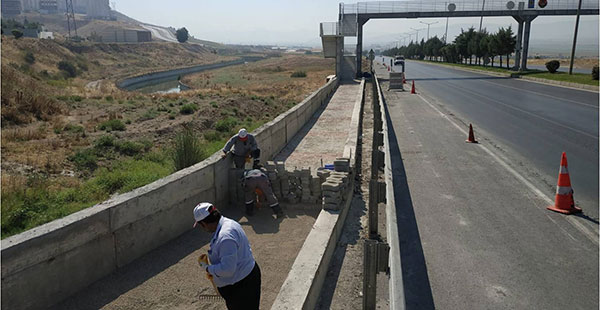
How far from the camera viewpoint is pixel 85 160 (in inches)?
509

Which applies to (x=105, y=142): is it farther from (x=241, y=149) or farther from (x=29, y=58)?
(x=29, y=58)

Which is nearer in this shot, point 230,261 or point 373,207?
point 230,261

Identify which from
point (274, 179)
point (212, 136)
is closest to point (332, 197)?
point (274, 179)

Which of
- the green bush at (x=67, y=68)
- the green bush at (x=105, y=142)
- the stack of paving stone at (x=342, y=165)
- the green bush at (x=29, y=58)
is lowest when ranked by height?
the green bush at (x=105, y=142)

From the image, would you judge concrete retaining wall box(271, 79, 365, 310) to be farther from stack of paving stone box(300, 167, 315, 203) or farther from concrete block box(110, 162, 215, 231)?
concrete block box(110, 162, 215, 231)

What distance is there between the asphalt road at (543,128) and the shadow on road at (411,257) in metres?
2.90

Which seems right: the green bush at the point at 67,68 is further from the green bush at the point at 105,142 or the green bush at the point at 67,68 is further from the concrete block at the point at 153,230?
the concrete block at the point at 153,230

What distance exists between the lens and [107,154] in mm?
14297

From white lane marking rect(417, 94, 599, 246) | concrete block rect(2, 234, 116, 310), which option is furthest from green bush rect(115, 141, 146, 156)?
white lane marking rect(417, 94, 599, 246)

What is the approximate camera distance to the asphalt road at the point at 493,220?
5.48 metres

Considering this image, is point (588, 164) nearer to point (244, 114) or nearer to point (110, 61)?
point (244, 114)

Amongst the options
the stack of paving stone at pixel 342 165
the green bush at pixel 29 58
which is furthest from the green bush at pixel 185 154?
the green bush at pixel 29 58

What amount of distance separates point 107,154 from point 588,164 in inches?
523

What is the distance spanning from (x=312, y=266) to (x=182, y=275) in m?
1.92
